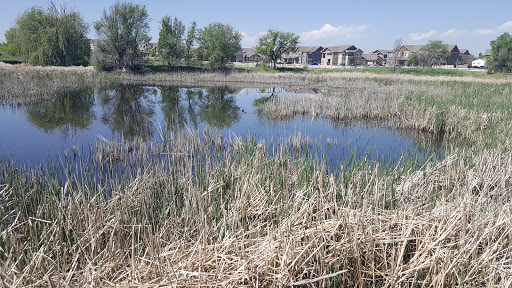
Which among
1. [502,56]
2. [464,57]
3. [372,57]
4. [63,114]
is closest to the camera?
[63,114]

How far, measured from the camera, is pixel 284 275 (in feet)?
9.04

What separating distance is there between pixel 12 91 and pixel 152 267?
21322mm

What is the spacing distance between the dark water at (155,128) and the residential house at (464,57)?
320 ft

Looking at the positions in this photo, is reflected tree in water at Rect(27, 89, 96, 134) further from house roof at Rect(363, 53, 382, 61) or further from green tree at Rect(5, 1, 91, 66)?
house roof at Rect(363, 53, 382, 61)

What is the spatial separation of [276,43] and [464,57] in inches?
2752

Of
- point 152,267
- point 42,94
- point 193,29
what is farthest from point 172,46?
point 152,267

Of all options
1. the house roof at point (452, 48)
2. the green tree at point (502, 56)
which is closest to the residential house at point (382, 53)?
the house roof at point (452, 48)

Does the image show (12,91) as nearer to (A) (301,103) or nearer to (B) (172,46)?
(A) (301,103)

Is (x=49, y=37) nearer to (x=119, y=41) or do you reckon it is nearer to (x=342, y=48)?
(x=119, y=41)

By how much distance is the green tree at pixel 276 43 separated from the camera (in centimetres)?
5859

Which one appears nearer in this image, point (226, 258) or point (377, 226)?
point (226, 258)

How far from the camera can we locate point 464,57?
94.2 metres

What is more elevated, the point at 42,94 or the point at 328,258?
the point at 42,94

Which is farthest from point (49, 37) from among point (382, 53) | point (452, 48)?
point (452, 48)
